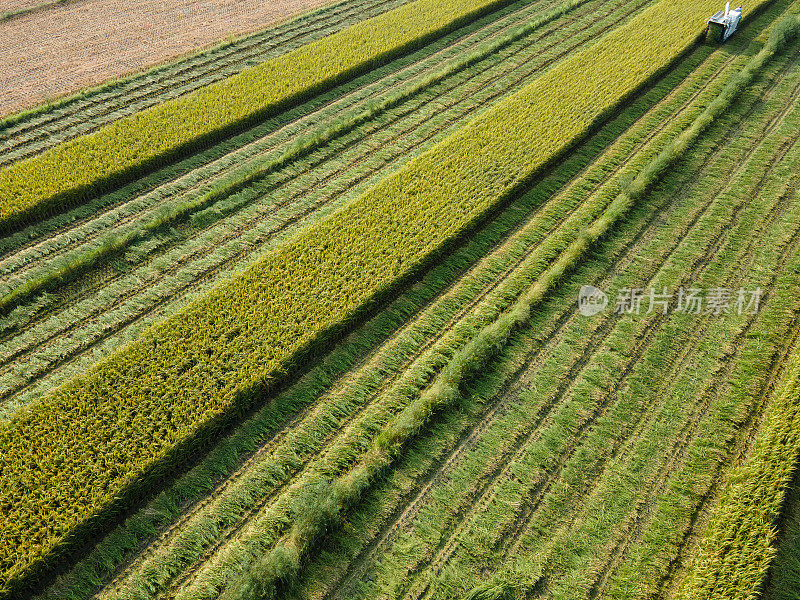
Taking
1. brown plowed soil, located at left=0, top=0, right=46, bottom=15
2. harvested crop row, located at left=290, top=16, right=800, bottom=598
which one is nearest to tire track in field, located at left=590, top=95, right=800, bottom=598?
harvested crop row, located at left=290, top=16, right=800, bottom=598

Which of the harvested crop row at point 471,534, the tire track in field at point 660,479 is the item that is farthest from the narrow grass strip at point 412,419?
the tire track in field at point 660,479

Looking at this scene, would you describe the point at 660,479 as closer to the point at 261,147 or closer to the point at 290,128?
the point at 261,147

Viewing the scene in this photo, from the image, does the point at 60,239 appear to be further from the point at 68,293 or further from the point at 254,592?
the point at 254,592

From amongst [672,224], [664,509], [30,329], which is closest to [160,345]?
[30,329]

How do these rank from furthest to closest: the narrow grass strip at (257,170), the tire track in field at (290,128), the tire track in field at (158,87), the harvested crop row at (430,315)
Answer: the tire track in field at (158,87), the tire track in field at (290,128), the narrow grass strip at (257,170), the harvested crop row at (430,315)

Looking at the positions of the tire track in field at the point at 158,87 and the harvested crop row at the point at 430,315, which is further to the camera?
the tire track in field at the point at 158,87

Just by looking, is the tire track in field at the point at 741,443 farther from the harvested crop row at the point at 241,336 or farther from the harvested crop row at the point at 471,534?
the harvested crop row at the point at 241,336

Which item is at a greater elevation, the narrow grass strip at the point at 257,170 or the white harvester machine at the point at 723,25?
the white harvester machine at the point at 723,25
